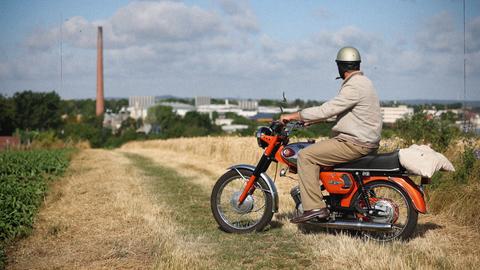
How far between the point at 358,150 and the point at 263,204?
1.58 metres

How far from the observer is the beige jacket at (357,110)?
684 cm

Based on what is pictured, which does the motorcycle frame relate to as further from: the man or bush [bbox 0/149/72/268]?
bush [bbox 0/149/72/268]

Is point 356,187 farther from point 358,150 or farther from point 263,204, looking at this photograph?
point 263,204

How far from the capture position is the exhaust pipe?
6.80 metres

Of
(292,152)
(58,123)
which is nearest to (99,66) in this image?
(58,123)

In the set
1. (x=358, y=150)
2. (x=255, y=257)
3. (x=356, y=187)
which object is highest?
(x=358, y=150)

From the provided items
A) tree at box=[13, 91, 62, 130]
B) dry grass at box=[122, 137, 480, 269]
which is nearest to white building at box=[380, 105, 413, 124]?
dry grass at box=[122, 137, 480, 269]

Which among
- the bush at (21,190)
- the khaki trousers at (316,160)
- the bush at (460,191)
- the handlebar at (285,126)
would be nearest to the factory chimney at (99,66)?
the bush at (21,190)

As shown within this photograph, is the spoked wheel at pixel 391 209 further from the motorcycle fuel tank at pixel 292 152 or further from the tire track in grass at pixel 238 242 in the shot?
the tire track in grass at pixel 238 242

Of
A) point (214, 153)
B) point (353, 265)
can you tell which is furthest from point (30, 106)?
point (353, 265)

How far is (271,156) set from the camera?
7500 millimetres

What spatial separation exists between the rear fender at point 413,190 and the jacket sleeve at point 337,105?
95cm

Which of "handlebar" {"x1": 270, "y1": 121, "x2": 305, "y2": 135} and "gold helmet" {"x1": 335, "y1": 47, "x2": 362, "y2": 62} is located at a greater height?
"gold helmet" {"x1": 335, "y1": 47, "x2": 362, "y2": 62}

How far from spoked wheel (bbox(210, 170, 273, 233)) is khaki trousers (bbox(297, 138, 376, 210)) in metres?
0.65
